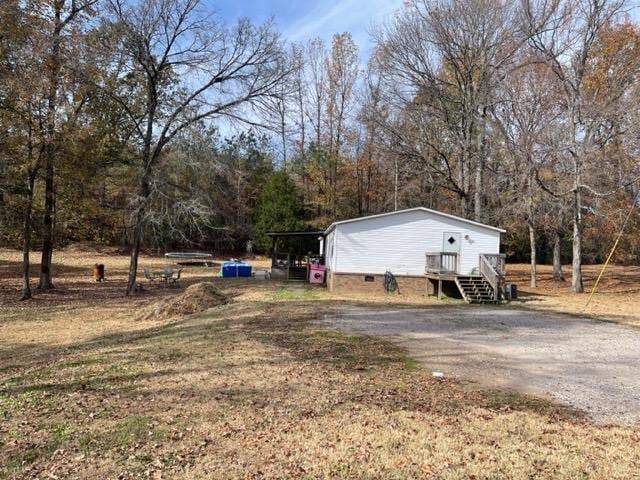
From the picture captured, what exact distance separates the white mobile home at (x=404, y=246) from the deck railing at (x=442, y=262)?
5.1 inches

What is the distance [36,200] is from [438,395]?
53.2 feet

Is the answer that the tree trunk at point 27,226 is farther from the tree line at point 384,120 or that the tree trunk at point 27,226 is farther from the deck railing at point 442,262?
the deck railing at point 442,262

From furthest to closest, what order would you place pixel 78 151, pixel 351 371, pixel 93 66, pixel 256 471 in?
pixel 93 66
pixel 78 151
pixel 351 371
pixel 256 471

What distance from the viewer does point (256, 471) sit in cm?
366

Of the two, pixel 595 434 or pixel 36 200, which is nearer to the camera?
pixel 595 434

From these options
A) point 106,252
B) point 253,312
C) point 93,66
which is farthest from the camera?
point 106,252

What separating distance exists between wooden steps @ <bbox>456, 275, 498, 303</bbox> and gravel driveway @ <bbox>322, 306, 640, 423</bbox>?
8.46 ft

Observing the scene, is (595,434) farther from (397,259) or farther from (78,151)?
(78,151)

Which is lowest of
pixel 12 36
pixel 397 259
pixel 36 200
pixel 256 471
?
pixel 256 471

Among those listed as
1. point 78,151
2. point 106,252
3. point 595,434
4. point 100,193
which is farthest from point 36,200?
point 106,252

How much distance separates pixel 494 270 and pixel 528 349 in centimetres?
908

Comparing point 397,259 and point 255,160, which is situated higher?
point 255,160

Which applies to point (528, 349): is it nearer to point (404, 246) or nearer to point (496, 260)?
point (496, 260)

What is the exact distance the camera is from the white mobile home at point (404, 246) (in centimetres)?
1859
